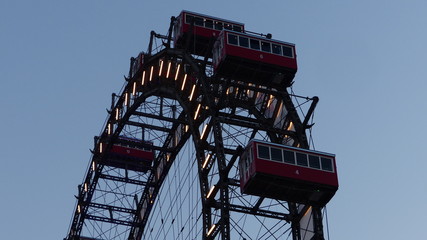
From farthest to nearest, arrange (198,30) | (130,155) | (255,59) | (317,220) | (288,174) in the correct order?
(130,155)
(198,30)
(255,59)
(317,220)
(288,174)

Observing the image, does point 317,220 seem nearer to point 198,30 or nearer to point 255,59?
point 255,59

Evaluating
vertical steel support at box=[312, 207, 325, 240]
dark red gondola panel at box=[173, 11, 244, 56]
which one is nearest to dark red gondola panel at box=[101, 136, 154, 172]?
dark red gondola panel at box=[173, 11, 244, 56]

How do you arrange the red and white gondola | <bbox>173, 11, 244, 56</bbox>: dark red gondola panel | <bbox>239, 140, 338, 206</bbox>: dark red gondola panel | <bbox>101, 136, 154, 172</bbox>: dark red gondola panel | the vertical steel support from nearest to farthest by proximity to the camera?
<bbox>239, 140, 338, 206</bbox>: dark red gondola panel < the vertical steel support < the red and white gondola < <bbox>173, 11, 244, 56</bbox>: dark red gondola panel < <bbox>101, 136, 154, 172</bbox>: dark red gondola panel

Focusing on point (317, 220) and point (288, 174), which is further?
point (317, 220)

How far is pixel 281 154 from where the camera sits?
50.8 metres

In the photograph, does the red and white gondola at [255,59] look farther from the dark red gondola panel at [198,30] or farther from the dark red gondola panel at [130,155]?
the dark red gondola panel at [130,155]

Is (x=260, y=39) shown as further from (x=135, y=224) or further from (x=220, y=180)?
(x=135, y=224)

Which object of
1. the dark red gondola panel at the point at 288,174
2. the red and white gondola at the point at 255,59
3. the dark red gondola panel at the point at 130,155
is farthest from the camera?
the dark red gondola panel at the point at 130,155

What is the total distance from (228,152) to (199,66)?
7.31 m

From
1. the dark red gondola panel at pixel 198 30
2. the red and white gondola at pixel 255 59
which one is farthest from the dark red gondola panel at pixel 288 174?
the dark red gondola panel at pixel 198 30

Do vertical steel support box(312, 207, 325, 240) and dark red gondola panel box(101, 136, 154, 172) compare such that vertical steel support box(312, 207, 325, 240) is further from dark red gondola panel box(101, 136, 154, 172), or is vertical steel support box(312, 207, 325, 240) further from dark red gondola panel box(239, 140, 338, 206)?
dark red gondola panel box(101, 136, 154, 172)

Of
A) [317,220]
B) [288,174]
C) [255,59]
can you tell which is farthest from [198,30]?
[317,220]

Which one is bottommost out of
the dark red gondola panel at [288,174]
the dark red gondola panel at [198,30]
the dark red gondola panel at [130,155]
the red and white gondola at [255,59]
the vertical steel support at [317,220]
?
the vertical steel support at [317,220]

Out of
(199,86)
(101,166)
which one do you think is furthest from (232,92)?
(101,166)
